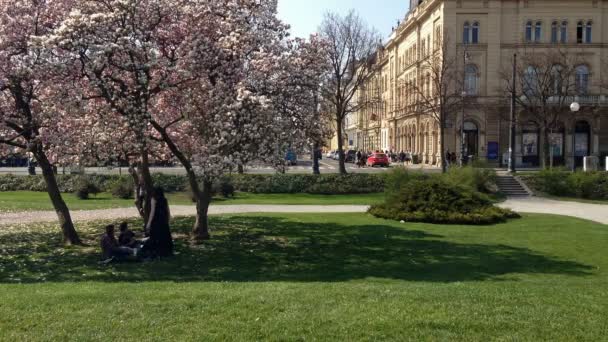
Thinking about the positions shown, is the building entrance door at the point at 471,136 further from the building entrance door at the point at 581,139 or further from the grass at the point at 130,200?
the grass at the point at 130,200

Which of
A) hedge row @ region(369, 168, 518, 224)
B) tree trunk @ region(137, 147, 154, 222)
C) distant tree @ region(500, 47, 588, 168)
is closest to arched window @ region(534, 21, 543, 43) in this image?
distant tree @ region(500, 47, 588, 168)

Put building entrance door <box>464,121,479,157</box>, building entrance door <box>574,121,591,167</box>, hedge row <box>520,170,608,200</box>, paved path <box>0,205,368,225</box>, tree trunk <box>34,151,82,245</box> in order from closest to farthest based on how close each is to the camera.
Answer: tree trunk <box>34,151,82,245</box> → paved path <box>0,205,368,225</box> → hedge row <box>520,170,608,200</box> → building entrance door <box>574,121,591,167</box> → building entrance door <box>464,121,479,157</box>

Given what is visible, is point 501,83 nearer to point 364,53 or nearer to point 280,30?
point 364,53

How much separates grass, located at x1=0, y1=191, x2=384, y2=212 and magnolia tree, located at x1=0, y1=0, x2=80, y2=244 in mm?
9900

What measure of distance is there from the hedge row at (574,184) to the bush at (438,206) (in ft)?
37.2

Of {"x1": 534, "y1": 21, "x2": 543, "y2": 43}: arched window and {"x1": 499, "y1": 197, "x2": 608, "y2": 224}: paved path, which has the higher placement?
{"x1": 534, "y1": 21, "x2": 543, "y2": 43}: arched window

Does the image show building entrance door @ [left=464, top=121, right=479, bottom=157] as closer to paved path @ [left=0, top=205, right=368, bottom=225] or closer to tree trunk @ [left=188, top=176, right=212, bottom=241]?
paved path @ [left=0, top=205, right=368, bottom=225]

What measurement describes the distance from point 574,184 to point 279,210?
54.3 ft

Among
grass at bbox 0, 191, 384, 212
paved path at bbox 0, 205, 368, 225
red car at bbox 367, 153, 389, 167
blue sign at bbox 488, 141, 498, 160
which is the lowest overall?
paved path at bbox 0, 205, 368, 225

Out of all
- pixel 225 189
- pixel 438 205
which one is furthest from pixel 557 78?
pixel 438 205

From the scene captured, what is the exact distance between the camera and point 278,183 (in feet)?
104

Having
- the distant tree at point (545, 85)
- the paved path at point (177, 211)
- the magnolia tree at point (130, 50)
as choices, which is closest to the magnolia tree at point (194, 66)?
the magnolia tree at point (130, 50)

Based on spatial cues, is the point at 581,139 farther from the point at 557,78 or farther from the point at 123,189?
the point at 123,189

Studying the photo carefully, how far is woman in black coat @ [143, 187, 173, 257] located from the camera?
1245 centimetres
